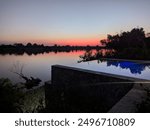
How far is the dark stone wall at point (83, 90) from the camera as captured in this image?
384 centimetres

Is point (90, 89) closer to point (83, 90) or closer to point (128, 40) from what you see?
point (83, 90)

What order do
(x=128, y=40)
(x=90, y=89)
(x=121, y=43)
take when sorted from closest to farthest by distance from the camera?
(x=90, y=89)
(x=128, y=40)
(x=121, y=43)

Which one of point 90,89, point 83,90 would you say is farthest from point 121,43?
point 90,89

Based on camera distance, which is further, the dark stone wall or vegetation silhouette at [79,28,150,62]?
vegetation silhouette at [79,28,150,62]

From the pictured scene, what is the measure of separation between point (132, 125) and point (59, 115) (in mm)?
762

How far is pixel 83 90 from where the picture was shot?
4488mm

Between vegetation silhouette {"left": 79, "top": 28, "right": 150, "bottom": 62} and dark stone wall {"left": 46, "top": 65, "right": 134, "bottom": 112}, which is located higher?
vegetation silhouette {"left": 79, "top": 28, "right": 150, "bottom": 62}

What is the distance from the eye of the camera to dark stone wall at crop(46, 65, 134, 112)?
12.6 ft

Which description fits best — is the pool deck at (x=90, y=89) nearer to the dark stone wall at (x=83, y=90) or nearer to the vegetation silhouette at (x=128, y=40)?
the dark stone wall at (x=83, y=90)

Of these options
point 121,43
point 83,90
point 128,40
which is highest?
point 128,40

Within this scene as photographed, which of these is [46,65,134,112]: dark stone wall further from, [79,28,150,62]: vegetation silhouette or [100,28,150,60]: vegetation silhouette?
[100,28,150,60]: vegetation silhouette

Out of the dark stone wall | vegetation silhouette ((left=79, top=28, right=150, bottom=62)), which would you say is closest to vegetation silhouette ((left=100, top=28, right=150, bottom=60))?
vegetation silhouette ((left=79, top=28, right=150, bottom=62))

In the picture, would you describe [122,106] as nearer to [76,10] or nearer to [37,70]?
Answer: [76,10]

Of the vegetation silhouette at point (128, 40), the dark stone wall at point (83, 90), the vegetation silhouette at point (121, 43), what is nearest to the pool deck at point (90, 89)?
the dark stone wall at point (83, 90)
